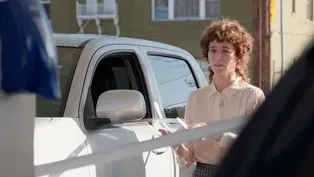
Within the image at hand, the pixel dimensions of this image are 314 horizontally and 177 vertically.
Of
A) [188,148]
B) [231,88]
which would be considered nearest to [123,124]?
[188,148]

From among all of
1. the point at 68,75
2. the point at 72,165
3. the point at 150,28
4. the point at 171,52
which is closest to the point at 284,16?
the point at 150,28

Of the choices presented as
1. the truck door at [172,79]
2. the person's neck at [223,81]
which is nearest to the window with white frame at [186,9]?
the truck door at [172,79]

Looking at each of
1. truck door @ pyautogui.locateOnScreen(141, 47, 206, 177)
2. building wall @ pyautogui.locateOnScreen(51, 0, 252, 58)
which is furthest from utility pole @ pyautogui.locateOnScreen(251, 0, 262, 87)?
building wall @ pyautogui.locateOnScreen(51, 0, 252, 58)

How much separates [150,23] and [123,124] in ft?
62.9

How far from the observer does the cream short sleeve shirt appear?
4148 millimetres

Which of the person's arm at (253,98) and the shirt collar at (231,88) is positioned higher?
the shirt collar at (231,88)

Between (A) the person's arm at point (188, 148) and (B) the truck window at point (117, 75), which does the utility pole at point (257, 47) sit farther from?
(A) the person's arm at point (188, 148)

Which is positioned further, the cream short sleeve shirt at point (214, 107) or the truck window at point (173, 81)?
the truck window at point (173, 81)

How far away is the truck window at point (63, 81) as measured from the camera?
13.6 feet

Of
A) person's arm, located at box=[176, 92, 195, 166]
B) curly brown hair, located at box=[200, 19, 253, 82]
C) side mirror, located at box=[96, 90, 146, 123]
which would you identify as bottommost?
person's arm, located at box=[176, 92, 195, 166]

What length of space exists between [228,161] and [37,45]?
659 millimetres

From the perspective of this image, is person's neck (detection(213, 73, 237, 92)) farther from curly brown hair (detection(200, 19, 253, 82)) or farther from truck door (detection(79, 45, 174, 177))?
truck door (detection(79, 45, 174, 177))

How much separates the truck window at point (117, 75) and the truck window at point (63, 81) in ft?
0.70

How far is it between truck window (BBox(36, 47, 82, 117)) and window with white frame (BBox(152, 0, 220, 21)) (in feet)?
63.3
